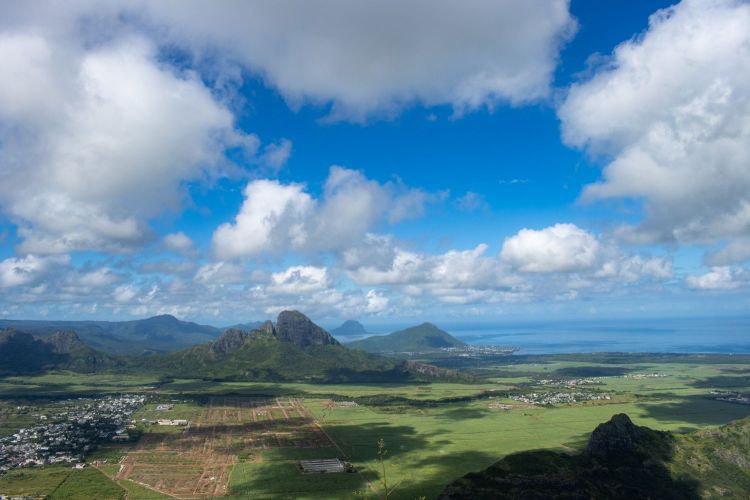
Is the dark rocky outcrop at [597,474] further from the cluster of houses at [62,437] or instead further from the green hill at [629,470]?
the cluster of houses at [62,437]

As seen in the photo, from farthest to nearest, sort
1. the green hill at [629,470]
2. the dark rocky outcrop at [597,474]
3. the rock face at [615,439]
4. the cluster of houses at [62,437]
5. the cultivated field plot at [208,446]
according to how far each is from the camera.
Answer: the cluster of houses at [62,437] < the cultivated field plot at [208,446] < the rock face at [615,439] < the green hill at [629,470] < the dark rocky outcrop at [597,474]

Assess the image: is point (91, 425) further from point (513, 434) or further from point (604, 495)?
point (604, 495)

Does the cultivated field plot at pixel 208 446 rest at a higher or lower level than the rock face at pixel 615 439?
lower

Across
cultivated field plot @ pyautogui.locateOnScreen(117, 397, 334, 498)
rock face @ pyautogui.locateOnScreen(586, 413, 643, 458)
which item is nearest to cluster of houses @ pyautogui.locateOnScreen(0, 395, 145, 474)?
cultivated field plot @ pyautogui.locateOnScreen(117, 397, 334, 498)

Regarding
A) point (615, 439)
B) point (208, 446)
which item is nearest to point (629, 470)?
point (615, 439)

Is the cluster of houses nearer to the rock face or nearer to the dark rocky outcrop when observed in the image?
the dark rocky outcrop

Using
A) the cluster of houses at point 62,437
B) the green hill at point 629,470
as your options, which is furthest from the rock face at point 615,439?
the cluster of houses at point 62,437

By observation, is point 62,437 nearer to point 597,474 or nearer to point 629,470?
point 597,474
